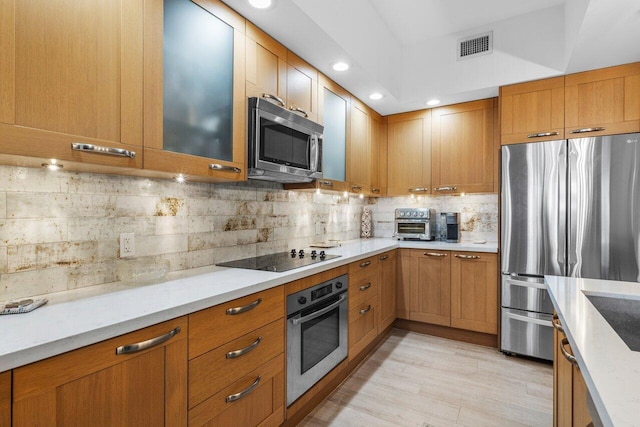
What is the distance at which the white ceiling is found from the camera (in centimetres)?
196

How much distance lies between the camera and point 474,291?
3045 millimetres

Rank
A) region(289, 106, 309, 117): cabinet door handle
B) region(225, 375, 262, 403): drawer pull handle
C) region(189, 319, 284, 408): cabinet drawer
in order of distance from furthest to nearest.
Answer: region(289, 106, 309, 117): cabinet door handle
region(225, 375, 262, 403): drawer pull handle
region(189, 319, 284, 408): cabinet drawer

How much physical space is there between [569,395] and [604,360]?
1.62 feet

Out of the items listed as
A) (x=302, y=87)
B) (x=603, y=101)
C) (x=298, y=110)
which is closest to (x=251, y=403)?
(x=298, y=110)

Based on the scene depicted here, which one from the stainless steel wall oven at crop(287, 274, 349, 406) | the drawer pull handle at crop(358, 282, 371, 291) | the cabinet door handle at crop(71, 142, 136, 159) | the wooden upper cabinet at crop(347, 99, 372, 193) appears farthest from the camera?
the wooden upper cabinet at crop(347, 99, 372, 193)

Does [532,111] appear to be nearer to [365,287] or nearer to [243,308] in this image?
[365,287]

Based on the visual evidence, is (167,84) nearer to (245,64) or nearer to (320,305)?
(245,64)

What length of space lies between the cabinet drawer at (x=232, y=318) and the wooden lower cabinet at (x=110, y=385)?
59mm

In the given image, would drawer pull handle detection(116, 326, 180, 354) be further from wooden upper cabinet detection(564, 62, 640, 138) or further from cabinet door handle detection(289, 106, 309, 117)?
wooden upper cabinet detection(564, 62, 640, 138)

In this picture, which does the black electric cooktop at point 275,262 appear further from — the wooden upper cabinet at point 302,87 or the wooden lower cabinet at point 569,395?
the wooden lower cabinet at point 569,395

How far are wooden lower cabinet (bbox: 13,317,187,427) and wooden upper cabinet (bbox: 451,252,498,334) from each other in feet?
8.66

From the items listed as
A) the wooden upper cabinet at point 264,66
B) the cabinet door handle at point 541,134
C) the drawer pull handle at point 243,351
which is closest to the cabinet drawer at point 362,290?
the drawer pull handle at point 243,351

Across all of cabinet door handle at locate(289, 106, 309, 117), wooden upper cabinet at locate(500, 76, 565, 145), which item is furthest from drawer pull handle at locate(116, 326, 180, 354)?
wooden upper cabinet at locate(500, 76, 565, 145)

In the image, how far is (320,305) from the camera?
201 cm
